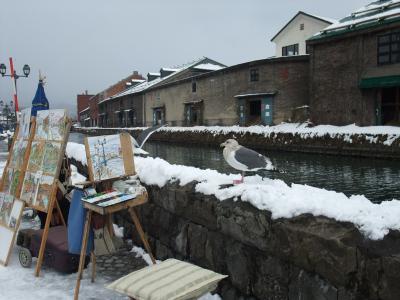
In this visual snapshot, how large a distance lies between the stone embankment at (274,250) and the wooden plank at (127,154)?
0.50 metres

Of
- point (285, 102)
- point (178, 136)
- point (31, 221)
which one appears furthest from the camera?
point (178, 136)

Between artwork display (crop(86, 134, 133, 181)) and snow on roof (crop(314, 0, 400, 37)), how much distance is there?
18818 mm

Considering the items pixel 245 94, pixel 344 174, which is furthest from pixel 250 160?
pixel 245 94

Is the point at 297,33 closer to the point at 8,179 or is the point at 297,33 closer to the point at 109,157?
the point at 8,179

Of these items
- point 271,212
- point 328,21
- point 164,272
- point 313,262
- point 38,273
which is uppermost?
point 328,21

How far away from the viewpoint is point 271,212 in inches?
126

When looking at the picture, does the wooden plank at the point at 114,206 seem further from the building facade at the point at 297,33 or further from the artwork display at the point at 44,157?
the building facade at the point at 297,33

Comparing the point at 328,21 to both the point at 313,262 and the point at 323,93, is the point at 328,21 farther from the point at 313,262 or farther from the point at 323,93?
the point at 313,262

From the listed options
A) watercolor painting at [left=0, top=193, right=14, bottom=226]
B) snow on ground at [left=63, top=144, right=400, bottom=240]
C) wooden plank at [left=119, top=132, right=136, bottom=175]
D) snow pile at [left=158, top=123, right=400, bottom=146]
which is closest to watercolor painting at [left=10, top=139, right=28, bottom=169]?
watercolor painting at [left=0, top=193, right=14, bottom=226]

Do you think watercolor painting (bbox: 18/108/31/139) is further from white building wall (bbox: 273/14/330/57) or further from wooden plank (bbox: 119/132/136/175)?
white building wall (bbox: 273/14/330/57)

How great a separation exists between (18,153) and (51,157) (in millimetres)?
1133

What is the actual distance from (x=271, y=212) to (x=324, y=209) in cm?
46

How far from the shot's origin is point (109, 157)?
4.67m

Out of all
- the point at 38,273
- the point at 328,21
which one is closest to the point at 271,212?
the point at 38,273
